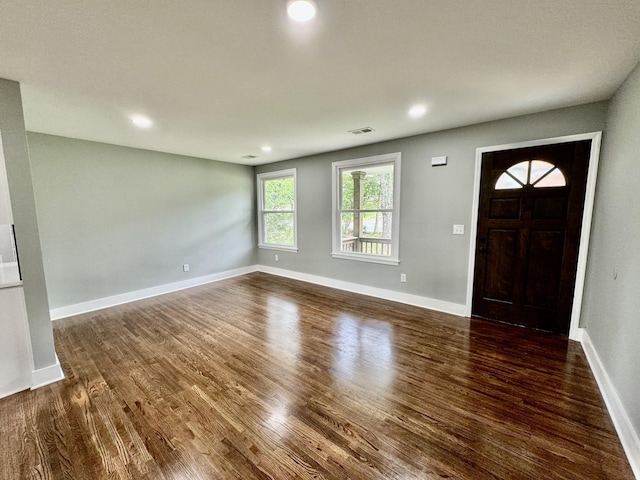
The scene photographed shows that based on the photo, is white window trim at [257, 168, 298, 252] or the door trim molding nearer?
the door trim molding

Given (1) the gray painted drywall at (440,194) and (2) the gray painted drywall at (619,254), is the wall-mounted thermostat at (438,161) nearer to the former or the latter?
(1) the gray painted drywall at (440,194)

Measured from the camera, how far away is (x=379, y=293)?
4395 mm

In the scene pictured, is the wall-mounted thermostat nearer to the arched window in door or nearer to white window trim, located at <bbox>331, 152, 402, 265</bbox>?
white window trim, located at <bbox>331, 152, 402, 265</bbox>

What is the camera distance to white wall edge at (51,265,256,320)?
372 centimetres

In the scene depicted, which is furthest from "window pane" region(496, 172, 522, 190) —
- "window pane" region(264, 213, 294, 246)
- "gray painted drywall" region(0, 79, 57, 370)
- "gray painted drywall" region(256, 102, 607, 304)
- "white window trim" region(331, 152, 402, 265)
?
"gray painted drywall" region(0, 79, 57, 370)

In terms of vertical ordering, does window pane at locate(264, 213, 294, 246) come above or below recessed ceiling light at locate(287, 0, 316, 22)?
below

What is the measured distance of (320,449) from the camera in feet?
5.27

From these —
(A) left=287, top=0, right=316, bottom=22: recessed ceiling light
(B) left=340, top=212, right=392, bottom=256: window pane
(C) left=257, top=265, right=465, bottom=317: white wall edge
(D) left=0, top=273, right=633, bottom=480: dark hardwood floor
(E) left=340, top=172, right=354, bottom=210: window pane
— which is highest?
(A) left=287, top=0, right=316, bottom=22: recessed ceiling light

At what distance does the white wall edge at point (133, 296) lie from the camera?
3.72 meters

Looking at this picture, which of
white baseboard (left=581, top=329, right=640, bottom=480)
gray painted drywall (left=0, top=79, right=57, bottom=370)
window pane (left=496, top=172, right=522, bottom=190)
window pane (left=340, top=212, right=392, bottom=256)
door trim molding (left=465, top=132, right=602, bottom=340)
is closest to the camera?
white baseboard (left=581, top=329, right=640, bottom=480)

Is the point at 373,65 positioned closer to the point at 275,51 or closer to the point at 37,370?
the point at 275,51

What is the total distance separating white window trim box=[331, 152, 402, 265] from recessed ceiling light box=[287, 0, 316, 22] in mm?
2845

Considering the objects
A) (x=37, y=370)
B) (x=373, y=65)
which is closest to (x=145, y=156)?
(x=37, y=370)

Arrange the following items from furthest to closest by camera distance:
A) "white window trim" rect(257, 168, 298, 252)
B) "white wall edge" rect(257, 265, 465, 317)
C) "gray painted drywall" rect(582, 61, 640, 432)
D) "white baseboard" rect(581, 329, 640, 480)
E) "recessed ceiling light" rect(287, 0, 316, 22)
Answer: "white window trim" rect(257, 168, 298, 252) < "white wall edge" rect(257, 265, 465, 317) < "gray painted drywall" rect(582, 61, 640, 432) < "white baseboard" rect(581, 329, 640, 480) < "recessed ceiling light" rect(287, 0, 316, 22)
